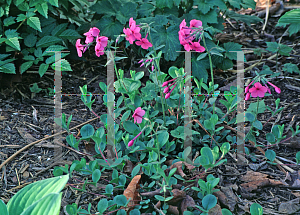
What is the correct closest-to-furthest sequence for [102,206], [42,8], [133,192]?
1. [102,206]
2. [133,192]
3. [42,8]

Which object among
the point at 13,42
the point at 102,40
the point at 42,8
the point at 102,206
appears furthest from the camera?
the point at 42,8

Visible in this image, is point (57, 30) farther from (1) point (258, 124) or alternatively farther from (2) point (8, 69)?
(1) point (258, 124)

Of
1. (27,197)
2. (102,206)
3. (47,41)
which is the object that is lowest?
(102,206)

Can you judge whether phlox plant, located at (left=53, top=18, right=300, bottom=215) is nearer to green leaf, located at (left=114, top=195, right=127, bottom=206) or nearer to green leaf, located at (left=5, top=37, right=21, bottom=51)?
green leaf, located at (left=114, top=195, right=127, bottom=206)

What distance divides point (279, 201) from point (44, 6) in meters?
2.03

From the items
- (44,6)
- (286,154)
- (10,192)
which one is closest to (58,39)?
(44,6)

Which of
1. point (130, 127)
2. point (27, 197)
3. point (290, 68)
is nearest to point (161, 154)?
point (130, 127)

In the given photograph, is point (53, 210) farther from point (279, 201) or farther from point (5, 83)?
point (5, 83)

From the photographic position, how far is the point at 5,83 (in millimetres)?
2553

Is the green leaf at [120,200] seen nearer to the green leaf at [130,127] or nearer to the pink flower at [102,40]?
the green leaf at [130,127]

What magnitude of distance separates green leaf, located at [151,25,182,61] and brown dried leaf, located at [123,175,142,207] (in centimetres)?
119

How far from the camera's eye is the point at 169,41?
246cm

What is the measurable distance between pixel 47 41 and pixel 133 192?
4.88ft

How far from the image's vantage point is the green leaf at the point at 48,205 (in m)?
0.82
